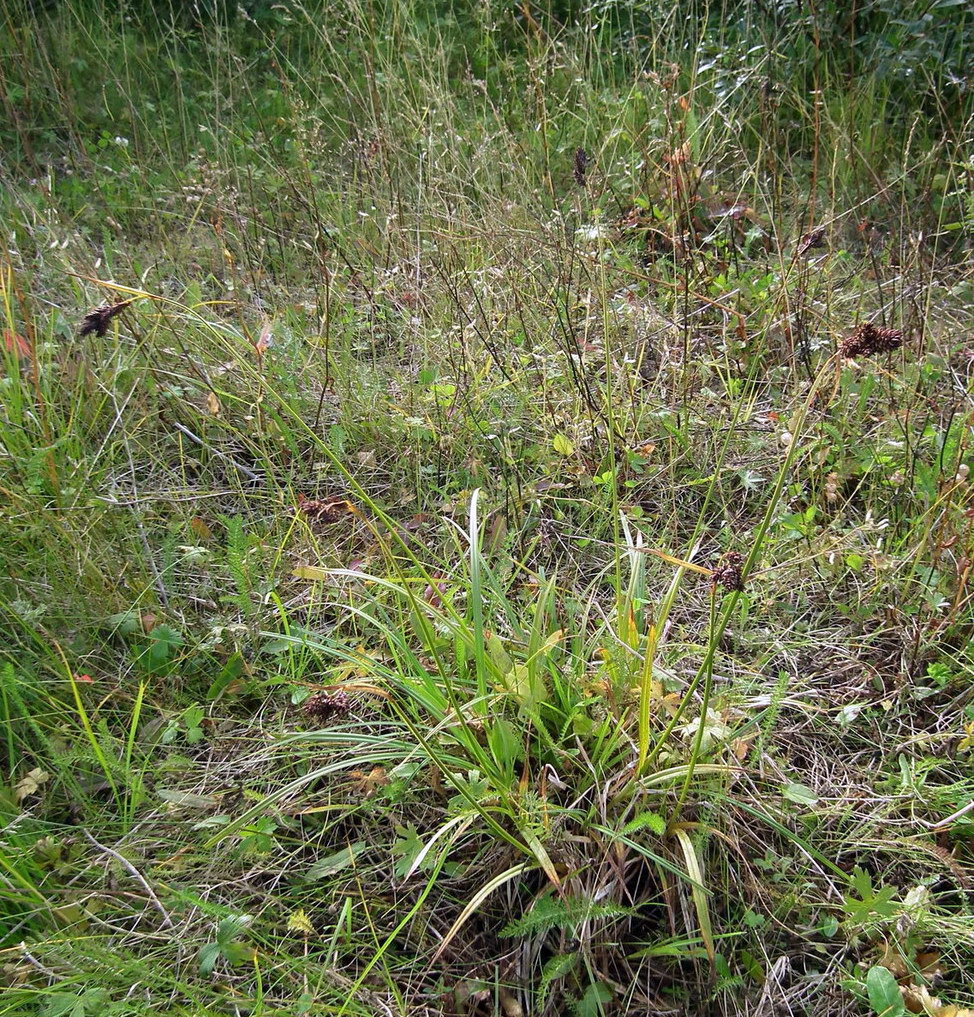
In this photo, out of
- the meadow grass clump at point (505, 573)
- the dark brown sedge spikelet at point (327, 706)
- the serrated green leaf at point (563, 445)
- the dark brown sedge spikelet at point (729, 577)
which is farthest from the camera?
the serrated green leaf at point (563, 445)

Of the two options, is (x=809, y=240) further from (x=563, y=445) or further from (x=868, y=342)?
(x=868, y=342)

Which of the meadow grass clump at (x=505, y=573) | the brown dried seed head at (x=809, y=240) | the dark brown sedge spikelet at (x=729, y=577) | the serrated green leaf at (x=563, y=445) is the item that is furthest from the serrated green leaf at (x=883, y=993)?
the brown dried seed head at (x=809, y=240)

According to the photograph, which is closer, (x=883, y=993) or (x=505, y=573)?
(x=883, y=993)

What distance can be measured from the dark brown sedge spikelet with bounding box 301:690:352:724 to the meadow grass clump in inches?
0.6

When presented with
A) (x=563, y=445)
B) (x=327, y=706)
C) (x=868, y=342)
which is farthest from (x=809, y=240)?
(x=327, y=706)

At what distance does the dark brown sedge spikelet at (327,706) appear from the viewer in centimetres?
151

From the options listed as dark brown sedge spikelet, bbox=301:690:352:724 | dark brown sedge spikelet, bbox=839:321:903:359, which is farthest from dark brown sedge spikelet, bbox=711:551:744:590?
dark brown sedge spikelet, bbox=301:690:352:724

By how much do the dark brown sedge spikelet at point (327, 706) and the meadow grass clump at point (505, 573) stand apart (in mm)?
15

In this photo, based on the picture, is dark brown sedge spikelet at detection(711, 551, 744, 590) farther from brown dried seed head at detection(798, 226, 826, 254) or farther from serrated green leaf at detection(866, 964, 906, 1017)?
Result: brown dried seed head at detection(798, 226, 826, 254)

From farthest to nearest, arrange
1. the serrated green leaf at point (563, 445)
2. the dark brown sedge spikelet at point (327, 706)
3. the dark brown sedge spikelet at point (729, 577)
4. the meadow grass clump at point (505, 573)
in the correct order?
the serrated green leaf at point (563, 445), the dark brown sedge spikelet at point (327, 706), the meadow grass clump at point (505, 573), the dark brown sedge spikelet at point (729, 577)

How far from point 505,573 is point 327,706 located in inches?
21.3

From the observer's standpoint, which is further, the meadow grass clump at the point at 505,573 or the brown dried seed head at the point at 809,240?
the brown dried seed head at the point at 809,240

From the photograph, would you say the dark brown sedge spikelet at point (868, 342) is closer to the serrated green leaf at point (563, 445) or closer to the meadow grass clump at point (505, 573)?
the meadow grass clump at point (505, 573)

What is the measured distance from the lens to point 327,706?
1512 millimetres
